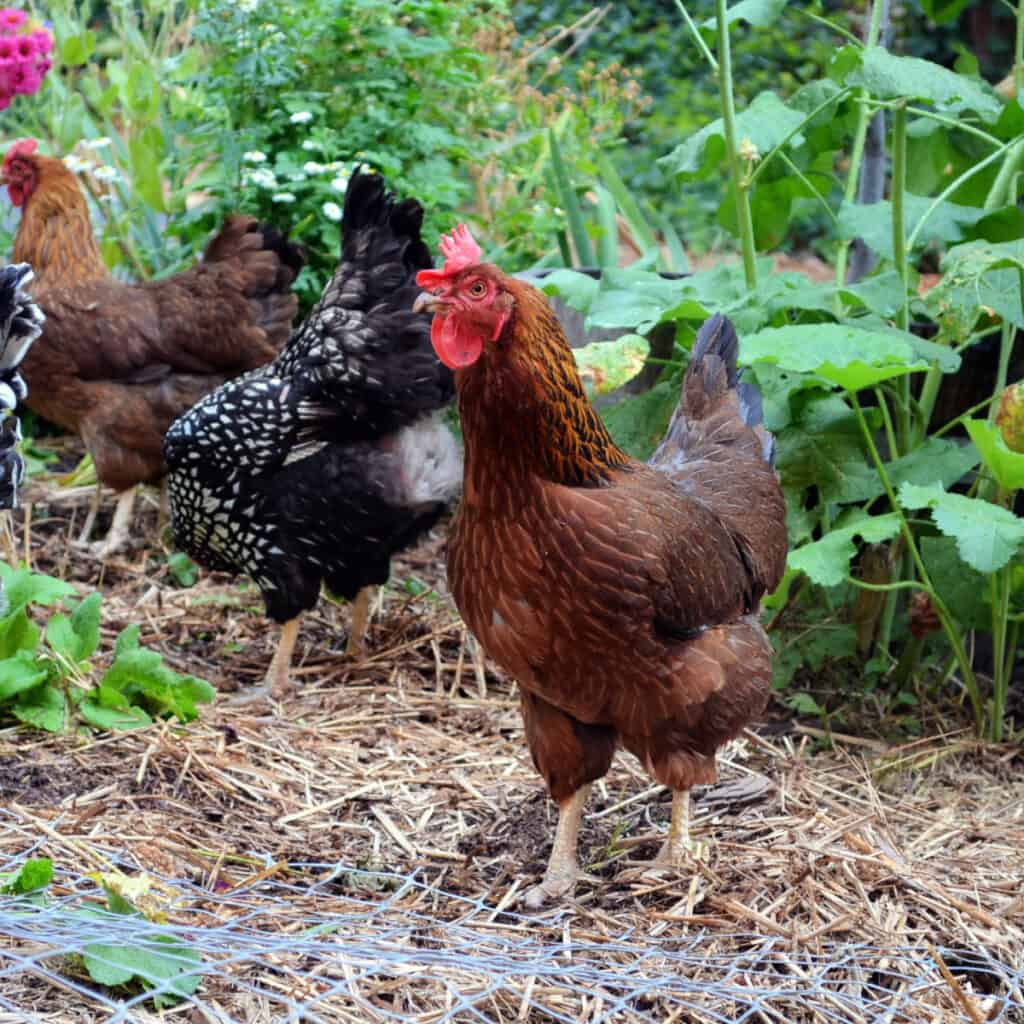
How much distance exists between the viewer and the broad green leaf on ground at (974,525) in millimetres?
3094

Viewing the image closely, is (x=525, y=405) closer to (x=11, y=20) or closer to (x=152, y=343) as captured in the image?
(x=152, y=343)

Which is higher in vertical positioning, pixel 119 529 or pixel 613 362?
pixel 613 362

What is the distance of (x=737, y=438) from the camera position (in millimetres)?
3373

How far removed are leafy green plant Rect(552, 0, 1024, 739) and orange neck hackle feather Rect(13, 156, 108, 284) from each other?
93.8 inches

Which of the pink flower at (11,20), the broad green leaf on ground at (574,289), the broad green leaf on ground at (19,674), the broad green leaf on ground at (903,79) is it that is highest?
the pink flower at (11,20)

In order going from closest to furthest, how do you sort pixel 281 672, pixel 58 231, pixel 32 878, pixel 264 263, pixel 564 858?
pixel 32 878 → pixel 564 858 → pixel 281 672 → pixel 264 263 → pixel 58 231

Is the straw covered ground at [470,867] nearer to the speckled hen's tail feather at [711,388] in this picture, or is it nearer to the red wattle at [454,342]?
the speckled hen's tail feather at [711,388]

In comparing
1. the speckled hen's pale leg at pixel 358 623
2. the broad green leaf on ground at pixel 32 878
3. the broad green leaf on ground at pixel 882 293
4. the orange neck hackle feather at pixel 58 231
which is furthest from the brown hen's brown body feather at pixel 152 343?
the broad green leaf on ground at pixel 32 878

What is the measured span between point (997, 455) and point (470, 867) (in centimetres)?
162

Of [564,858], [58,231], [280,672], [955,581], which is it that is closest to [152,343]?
[58,231]

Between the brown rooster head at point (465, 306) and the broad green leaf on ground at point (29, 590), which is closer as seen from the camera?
the brown rooster head at point (465, 306)

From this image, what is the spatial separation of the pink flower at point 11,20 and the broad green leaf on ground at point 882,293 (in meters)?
3.52

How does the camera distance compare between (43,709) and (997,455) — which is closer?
(997,455)

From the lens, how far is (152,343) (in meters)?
5.02
